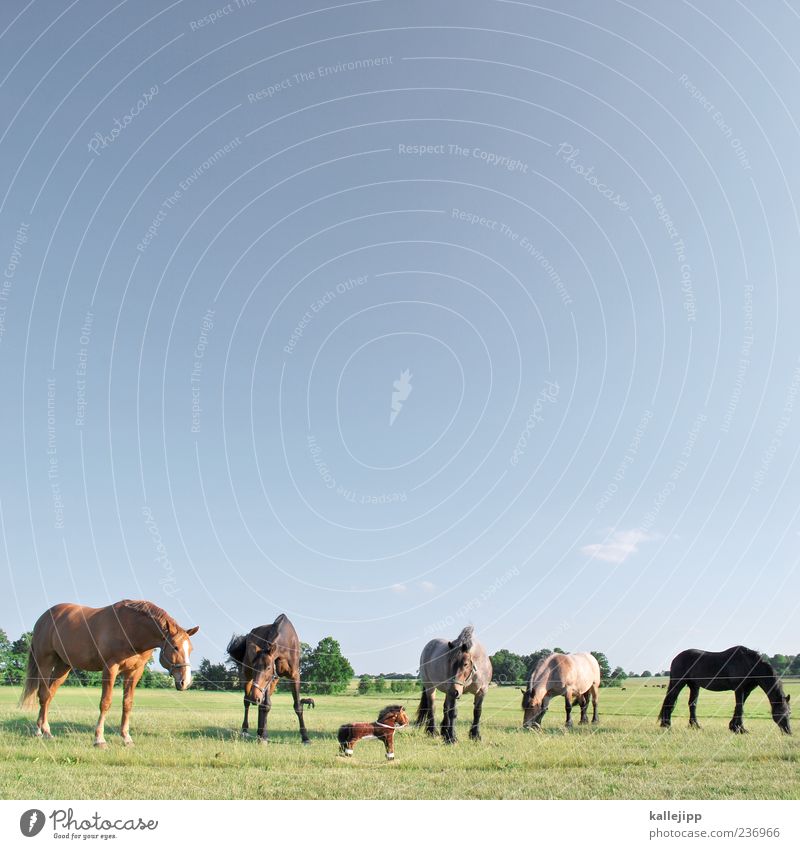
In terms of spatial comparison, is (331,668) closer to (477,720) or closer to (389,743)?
(477,720)

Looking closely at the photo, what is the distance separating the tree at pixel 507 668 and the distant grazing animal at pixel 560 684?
3.00 feet

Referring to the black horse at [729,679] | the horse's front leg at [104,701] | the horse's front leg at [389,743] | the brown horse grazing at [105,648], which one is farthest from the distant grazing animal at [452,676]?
the horse's front leg at [104,701]

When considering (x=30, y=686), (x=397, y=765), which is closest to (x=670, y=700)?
(x=397, y=765)

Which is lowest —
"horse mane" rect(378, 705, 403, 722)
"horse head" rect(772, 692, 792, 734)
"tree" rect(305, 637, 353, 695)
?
"tree" rect(305, 637, 353, 695)

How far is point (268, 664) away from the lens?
1852 centimetres

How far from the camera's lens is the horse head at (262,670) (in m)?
17.9

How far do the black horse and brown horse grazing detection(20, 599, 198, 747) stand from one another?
54.4 ft

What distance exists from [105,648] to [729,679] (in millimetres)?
19394

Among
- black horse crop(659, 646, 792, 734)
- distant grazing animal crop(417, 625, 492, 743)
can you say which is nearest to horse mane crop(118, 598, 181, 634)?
distant grazing animal crop(417, 625, 492, 743)

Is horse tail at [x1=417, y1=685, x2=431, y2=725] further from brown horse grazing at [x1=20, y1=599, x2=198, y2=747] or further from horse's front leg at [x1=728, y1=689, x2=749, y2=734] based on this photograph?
horse's front leg at [x1=728, y1=689, x2=749, y2=734]

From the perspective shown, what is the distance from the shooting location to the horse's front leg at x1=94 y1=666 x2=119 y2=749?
1638 centimetres

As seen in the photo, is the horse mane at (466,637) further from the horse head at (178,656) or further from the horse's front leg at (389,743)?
the horse head at (178,656)
